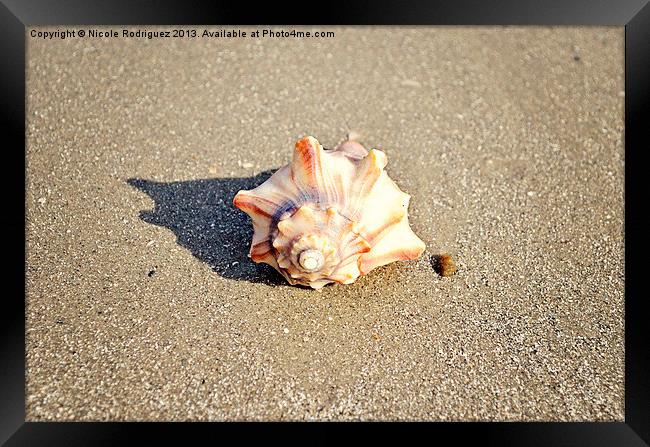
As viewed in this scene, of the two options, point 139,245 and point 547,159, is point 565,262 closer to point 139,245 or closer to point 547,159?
point 547,159

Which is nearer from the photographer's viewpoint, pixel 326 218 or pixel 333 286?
pixel 326 218

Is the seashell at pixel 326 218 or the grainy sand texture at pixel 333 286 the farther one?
the grainy sand texture at pixel 333 286

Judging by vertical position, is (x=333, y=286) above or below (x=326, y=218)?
below

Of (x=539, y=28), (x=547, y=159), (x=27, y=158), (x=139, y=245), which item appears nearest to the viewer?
(x=139, y=245)
